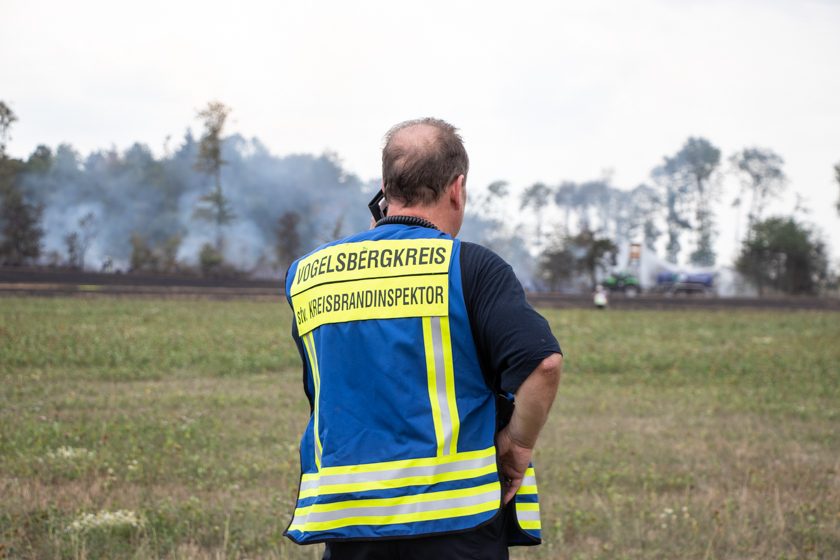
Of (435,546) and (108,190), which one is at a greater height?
(108,190)

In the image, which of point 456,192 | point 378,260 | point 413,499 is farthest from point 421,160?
point 413,499

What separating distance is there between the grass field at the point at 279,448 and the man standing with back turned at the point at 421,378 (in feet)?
9.14

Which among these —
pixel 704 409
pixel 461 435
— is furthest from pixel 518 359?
pixel 704 409

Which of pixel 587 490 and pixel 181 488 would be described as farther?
pixel 587 490

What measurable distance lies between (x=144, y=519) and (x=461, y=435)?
12.0 feet

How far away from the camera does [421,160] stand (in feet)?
8.46

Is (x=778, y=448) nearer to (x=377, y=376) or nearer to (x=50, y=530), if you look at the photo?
(x=50, y=530)

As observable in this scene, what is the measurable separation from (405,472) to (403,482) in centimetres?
3

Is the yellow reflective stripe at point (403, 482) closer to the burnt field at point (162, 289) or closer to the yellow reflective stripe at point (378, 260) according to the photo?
the yellow reflective stripe at point (378, 260)

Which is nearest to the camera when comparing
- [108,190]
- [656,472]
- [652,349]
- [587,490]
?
[587,490]

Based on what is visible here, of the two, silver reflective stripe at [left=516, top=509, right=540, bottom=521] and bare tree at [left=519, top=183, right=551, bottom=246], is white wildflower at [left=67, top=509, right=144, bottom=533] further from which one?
bare tree at [left=519, top=183, right=551, bottom=246]

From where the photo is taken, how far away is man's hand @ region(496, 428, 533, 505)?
8.67 ft

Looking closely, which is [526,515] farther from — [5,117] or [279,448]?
[5,117]

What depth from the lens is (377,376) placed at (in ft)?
8.22
